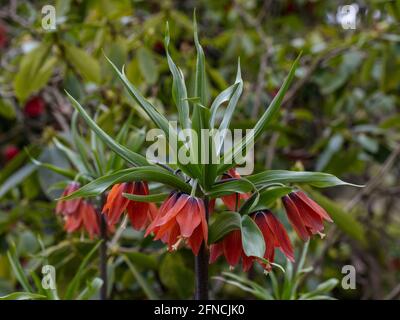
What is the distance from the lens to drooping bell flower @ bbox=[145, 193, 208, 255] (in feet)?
2.38

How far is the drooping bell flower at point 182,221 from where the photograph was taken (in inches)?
28.6

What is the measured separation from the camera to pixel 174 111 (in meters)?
1.90

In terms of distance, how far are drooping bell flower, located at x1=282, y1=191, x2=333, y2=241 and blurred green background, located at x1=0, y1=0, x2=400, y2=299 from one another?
0.70ft

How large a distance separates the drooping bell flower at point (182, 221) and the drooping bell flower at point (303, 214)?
115mm

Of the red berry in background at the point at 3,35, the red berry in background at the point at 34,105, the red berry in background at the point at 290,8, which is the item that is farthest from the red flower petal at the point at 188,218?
the red berry in background at the point at 290,8

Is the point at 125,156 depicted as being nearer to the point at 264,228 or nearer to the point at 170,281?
the point at 264,228

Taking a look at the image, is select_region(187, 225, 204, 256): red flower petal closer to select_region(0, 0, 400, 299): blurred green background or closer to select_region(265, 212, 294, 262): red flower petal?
select_region(265, 212, 294, 262): red flower petal

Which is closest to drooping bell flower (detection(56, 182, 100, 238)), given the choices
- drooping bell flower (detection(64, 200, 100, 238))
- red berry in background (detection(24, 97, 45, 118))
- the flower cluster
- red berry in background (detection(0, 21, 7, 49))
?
drooping bell flower (detection(64, 200, 100, 238))

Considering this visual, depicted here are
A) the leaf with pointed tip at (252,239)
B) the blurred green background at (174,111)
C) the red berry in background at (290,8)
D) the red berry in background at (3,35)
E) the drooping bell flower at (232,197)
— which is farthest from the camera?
the red berry in background at (290,8)

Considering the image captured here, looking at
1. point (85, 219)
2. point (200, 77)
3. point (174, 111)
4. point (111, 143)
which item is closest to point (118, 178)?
point (111, 143)

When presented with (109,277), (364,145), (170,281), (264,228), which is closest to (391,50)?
(364,145)

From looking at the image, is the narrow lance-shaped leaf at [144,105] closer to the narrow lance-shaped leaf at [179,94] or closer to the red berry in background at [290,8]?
the narrow lance-shaped leaf at [179,94]

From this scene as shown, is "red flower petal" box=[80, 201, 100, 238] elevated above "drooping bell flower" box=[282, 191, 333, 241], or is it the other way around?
"red flower petal" box=[80, 201, 100, 238]

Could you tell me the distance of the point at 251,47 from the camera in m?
2.15
